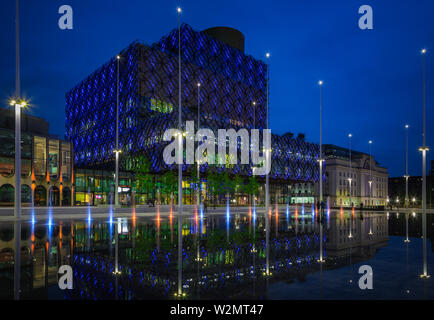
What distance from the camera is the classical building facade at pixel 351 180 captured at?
128m

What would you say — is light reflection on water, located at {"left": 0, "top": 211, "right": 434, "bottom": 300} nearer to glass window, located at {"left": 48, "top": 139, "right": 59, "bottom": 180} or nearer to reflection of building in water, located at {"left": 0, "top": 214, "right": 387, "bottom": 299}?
reflection of building in water, located at {"left": 0, "top": 214, "right": 387, "bottom": 299}

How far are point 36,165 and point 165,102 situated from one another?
35.5m

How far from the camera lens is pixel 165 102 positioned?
263ft

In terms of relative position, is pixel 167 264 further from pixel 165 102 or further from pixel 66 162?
pixel 165 102

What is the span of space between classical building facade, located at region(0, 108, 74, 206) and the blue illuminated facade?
16695 millimetres

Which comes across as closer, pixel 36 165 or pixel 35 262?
pixel 35 262

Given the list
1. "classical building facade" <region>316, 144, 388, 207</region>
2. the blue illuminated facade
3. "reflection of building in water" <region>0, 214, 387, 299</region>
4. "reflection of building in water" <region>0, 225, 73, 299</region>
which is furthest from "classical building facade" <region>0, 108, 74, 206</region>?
"classical building facade" <region>316, 144, 388, 207</region>

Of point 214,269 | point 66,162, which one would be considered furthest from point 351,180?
point 214,269

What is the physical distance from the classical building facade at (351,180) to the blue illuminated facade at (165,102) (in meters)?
27.4

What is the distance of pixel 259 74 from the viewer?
113m

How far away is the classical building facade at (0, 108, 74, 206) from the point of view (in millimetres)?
50031
